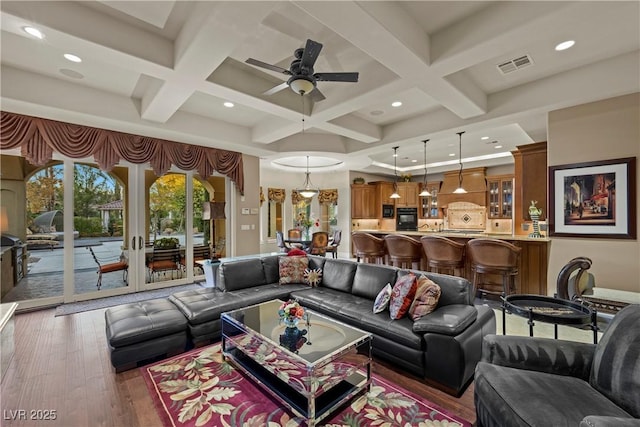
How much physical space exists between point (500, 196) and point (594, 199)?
4886mm

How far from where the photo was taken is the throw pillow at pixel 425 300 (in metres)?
2.54

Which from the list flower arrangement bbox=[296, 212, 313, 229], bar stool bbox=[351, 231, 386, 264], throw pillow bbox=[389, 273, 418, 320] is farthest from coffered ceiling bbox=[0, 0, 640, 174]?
flower arrangement bbox=[296, 212, 313, 229]

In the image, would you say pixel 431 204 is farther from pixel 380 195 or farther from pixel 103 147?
pixel 103 147

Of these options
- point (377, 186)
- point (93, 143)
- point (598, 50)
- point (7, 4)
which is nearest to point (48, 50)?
point (7, 4)

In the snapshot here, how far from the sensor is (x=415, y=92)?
13.2 ft

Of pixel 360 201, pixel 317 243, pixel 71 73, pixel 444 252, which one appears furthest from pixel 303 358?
pixel 360 201

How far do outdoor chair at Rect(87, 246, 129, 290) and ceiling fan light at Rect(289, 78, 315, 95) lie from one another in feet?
14.8

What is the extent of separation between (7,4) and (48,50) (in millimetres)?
998

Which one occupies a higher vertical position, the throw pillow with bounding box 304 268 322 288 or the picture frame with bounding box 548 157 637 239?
the picture frame with bounding box 548 157 637 239

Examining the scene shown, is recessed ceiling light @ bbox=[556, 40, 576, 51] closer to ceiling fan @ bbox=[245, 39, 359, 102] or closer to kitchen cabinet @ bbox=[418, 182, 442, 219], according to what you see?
ceiling fan @ bbox=[245, 39, 359, 102]

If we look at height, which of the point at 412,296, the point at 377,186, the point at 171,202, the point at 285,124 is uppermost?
the point at 285,124

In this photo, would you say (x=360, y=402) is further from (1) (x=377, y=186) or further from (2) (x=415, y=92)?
(1) (x=377, y=186)

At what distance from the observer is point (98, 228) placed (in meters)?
4.82

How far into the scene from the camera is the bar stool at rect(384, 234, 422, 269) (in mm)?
4977
